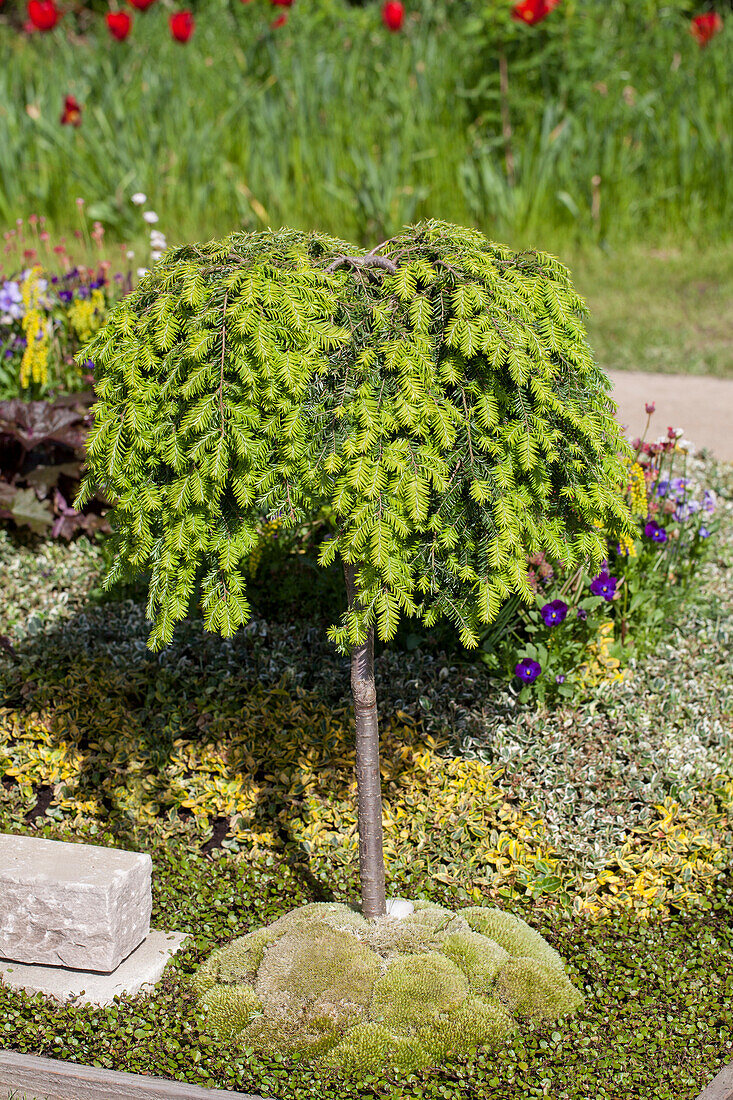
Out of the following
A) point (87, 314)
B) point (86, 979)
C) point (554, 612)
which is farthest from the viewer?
point (87, 314)

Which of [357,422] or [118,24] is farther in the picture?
[118,24]

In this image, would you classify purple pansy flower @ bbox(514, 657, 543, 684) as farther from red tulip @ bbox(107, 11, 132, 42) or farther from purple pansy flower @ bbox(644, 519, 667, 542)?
red tulip @ bbox(107, 11, 132, 42)

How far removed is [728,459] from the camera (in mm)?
5902

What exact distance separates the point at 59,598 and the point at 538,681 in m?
1.94

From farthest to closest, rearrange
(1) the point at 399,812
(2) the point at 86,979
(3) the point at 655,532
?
1. (3) the point at 655,532
2. (1) the point at 399,812
3. (2) the point at 86,979

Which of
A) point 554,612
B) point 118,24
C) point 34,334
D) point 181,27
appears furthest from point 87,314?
point 181,27

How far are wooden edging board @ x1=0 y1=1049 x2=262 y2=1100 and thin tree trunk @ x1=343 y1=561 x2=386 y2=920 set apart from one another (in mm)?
604

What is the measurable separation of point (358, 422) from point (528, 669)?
153cm

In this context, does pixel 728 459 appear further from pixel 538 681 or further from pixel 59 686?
pixel 59 686

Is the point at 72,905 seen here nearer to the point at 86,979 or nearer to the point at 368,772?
the point at 86,979

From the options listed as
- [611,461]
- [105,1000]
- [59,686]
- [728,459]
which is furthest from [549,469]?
[728,459]

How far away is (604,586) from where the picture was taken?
3.67m

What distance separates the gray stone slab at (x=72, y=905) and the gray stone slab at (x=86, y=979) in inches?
1.3

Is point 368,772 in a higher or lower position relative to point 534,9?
lower
